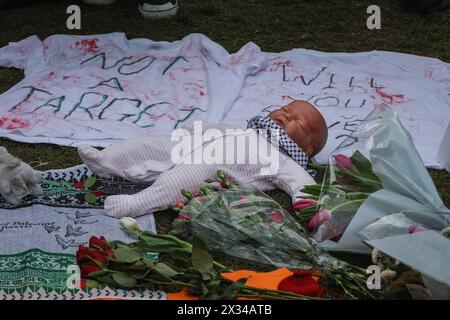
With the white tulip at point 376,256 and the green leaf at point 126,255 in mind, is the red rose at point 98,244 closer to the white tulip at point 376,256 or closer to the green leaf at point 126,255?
the green leaf at point 126,255

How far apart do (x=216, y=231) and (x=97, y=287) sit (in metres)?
0.48

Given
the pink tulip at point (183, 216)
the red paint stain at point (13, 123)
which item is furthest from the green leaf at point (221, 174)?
the red paint stain at point (13, 123)

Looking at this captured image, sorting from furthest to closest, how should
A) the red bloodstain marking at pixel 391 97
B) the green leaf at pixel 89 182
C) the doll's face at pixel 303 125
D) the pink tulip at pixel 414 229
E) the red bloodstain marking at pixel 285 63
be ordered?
the red bloodstain marking at pixel 285 63 → the red bloodstain marking at pixel 391 97 → the doll's face at pixel 303 125 → the green leaf at pixel 89 182 → the pink tulip at pixel 414 229

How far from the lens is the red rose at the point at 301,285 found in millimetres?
2498

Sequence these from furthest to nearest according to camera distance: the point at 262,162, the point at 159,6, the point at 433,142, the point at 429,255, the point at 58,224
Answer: the point at 159,6
the point at 433,142
the point at 262,162
the point at 58,224
the point at 429,255

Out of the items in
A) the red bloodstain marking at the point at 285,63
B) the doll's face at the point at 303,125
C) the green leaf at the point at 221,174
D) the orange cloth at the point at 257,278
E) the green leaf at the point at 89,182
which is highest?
the doll's face at the point at 303,125

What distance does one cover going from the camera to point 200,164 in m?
3.08

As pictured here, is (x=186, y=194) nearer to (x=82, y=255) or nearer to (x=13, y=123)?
(x=82, y=255)

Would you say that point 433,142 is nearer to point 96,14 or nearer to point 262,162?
point 262,162

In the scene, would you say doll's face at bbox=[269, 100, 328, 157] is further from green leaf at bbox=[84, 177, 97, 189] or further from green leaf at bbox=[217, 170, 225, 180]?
green leaf at bbox=[84, 177, 97, 189]

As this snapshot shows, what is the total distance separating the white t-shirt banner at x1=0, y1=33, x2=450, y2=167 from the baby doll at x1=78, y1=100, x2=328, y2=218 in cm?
24

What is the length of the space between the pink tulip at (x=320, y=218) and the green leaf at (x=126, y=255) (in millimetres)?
660

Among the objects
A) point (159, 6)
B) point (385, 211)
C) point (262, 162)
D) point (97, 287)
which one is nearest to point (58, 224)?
point (97, 287)

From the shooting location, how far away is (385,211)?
2.70 m
